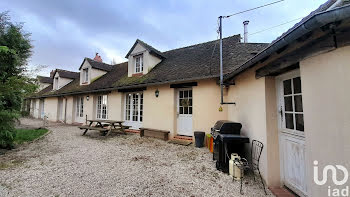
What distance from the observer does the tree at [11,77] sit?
511 centimetres

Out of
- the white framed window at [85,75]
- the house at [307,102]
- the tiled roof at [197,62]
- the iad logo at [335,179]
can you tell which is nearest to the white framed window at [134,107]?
the tiled roof at [197,62]

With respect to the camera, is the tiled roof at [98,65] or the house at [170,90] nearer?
the house at [170,90]

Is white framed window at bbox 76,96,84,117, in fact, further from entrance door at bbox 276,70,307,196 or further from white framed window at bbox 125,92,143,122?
entrance door at bbox 276,70,307,196

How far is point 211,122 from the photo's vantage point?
623 cm

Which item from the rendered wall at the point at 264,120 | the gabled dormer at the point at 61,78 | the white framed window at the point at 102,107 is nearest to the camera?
the rendered wall at the point at 264,120

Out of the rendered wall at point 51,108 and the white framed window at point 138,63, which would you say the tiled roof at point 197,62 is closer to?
the white framed window at point 138,63

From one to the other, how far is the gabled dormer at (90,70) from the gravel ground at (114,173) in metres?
7.76

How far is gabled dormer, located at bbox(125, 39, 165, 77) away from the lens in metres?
9.25

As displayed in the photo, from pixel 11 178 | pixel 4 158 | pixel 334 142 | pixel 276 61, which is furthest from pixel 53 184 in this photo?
pixel 276 61

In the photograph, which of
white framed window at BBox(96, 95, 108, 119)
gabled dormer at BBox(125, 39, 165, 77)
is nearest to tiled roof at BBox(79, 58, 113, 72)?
white framed window at BBox(96, 95, 108, 119)

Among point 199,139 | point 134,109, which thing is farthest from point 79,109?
point 199,139

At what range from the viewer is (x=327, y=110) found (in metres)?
1.78

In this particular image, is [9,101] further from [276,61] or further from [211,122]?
[276,61]

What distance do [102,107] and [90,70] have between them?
368 centimetres
